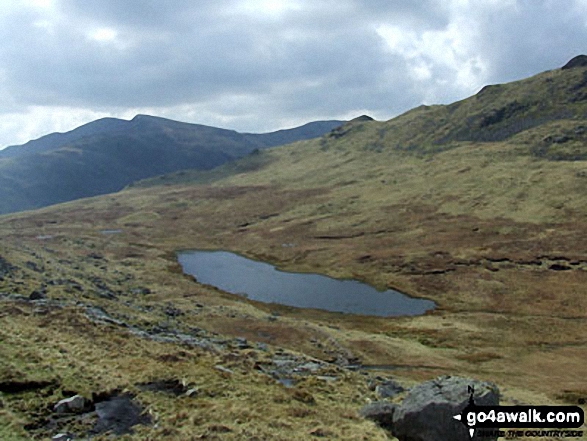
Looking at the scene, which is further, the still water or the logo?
the still water

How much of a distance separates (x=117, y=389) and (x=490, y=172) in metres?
185

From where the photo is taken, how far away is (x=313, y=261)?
12656cm

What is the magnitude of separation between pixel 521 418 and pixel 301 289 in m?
79.0

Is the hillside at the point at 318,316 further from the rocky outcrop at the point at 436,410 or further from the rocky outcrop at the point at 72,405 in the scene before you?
the rocky outcrop at the point at 436,410

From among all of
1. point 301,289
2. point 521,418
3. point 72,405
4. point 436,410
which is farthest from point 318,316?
point 72,405

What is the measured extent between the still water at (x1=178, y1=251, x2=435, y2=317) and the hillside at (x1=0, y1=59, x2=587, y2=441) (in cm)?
467

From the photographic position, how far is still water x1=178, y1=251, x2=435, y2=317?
293 feet

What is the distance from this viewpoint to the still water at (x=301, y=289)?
89250 millimetres

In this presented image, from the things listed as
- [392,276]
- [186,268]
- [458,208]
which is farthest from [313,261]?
[458,208]

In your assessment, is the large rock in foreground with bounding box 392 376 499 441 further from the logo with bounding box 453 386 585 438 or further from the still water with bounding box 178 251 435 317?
the still water with bounding box 178 251 435 317

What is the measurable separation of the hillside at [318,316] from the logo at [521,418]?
14.0 ft

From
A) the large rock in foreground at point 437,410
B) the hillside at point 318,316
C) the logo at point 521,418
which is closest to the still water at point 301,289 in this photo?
the hillside at point 318,316

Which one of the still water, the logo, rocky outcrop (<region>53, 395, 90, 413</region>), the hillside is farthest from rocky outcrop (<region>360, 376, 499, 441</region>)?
the still water

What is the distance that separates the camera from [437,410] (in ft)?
68.3
